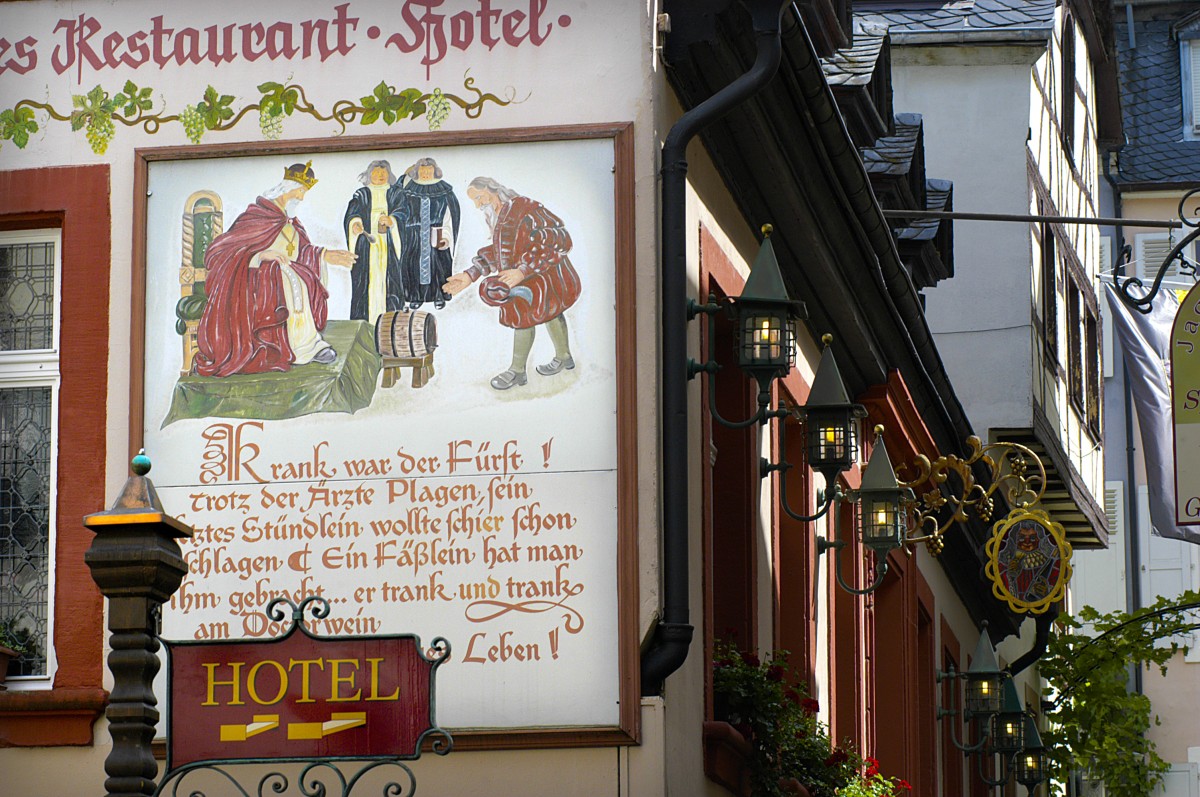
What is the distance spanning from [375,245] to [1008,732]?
10293 mm

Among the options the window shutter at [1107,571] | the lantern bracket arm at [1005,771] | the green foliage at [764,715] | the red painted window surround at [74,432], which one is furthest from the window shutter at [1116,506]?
the red painted window surround at [74,432]

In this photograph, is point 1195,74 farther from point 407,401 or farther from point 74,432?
point 74,432

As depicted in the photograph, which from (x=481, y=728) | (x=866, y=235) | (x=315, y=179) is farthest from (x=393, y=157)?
(x=866, y=235)

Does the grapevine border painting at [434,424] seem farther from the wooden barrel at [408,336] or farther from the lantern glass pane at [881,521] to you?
the lantern glass pane at [881,521]

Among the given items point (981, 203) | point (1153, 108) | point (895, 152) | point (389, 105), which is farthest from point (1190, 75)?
point (389, 105)

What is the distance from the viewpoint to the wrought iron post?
5.96m

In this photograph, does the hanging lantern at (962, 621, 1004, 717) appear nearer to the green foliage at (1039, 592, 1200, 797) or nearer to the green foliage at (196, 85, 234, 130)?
the green foliage at (1039, 592, 1200, 797)

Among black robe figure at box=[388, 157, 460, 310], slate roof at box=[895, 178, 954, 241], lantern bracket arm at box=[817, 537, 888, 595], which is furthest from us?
slate roof at box=[895, 178, 954, 241]

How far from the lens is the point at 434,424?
8.12m

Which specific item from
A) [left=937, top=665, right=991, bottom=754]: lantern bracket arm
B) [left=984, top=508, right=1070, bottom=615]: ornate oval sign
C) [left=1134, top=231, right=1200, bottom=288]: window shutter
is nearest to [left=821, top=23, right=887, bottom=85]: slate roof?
[left=984, top=508, right=1070, bottom=615]: ornate oval sign

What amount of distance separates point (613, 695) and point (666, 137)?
207 centimetres

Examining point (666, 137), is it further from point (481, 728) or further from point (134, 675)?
point (134, 675)

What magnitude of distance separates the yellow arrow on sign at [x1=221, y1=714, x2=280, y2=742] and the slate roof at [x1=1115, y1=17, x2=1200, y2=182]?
28.7 metres

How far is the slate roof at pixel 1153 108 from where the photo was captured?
3400 cm
